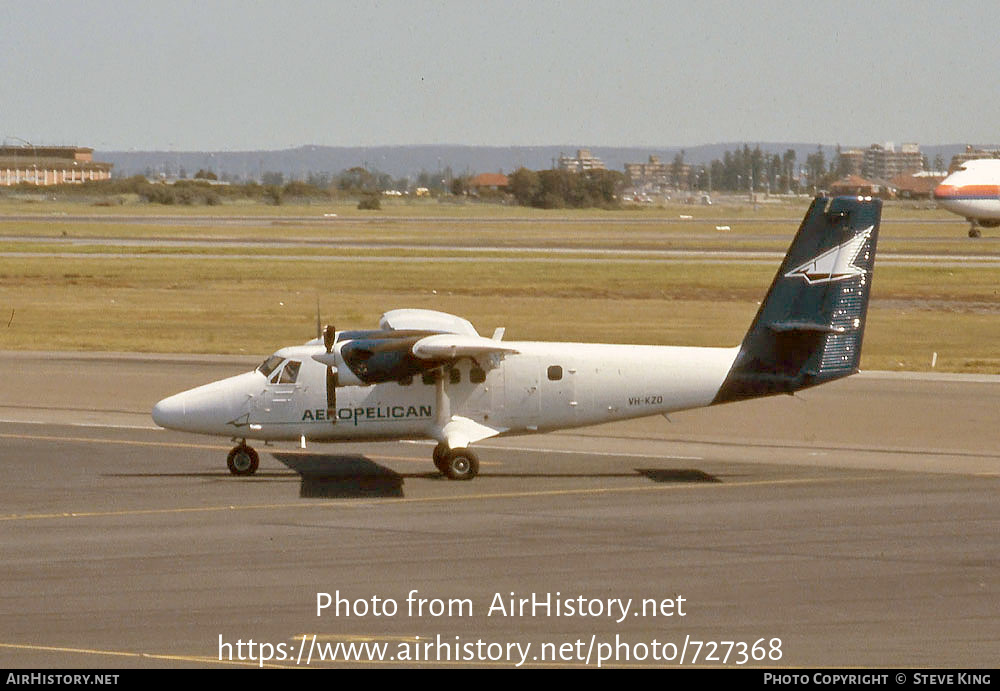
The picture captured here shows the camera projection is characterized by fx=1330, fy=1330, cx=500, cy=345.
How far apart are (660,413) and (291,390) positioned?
724cm

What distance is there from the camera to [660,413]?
26.2 metres

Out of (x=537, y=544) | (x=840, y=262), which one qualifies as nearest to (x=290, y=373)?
(x=537, y=544)

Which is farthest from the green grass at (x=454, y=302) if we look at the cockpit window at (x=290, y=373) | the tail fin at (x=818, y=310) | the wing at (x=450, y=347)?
the wing at (x=450, y=347)

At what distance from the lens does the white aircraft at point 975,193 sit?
115 metres

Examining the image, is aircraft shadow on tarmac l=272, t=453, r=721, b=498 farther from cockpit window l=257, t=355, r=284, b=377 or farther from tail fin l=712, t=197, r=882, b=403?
cockpit window l=257, t=355, r=284, b=377

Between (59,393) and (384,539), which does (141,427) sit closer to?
(59,393)

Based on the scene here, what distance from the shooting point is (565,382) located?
84.9 ft

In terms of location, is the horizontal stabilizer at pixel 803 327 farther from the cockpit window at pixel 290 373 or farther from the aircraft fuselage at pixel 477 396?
the cockpit window at pixel 290 373

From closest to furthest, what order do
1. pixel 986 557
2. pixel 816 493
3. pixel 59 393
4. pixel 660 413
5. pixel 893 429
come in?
pixel 986 557 → pixel 816 493 → pixel 660 413 → pixel 893 429 → pixel 59 393

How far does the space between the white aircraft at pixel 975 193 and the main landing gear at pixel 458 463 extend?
97473 mm

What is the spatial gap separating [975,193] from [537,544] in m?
104

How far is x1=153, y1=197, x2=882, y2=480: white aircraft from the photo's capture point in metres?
25.8

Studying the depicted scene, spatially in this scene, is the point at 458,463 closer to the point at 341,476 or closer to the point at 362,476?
the point at 362,476
